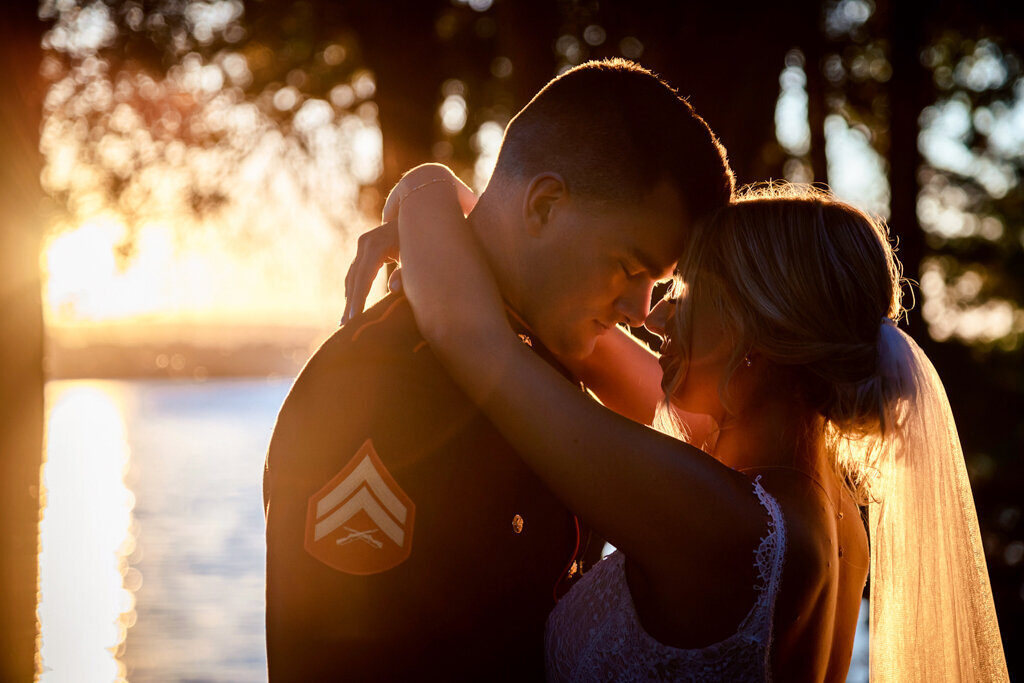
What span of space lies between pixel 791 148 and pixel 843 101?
0.90 metres

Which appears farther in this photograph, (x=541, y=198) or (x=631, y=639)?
(x=541, y=198)

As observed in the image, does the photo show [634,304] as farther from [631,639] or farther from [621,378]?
[631,639]

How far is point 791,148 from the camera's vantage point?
37.8 feet

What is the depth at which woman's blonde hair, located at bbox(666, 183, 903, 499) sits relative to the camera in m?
2.52

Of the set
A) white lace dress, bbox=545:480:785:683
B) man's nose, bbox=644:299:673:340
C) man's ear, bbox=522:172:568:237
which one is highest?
man's ear, bbox=522:172:568:237

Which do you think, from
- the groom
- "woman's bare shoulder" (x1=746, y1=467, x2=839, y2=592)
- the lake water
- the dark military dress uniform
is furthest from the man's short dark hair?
the lake water

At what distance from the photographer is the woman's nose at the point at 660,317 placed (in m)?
2.76

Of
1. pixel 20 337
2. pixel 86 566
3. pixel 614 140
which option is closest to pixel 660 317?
pixel 614 140

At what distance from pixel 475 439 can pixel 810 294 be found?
102cm

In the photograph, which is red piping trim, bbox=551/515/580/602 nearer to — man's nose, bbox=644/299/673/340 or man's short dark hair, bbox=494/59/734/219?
man's nose, bbox=644/299/673/340

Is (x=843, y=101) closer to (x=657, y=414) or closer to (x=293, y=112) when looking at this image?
(x=293, y=112)

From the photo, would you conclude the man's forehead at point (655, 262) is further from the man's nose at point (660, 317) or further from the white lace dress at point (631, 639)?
the white lace dress at point (631, 639)

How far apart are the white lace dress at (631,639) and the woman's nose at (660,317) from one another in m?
0.59

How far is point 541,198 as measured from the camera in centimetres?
254
